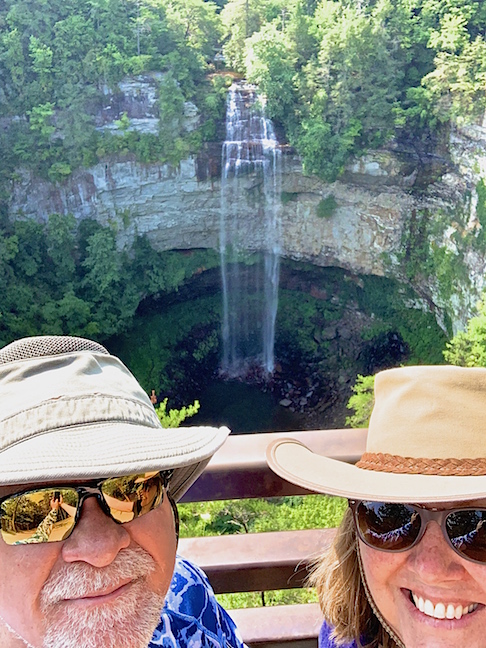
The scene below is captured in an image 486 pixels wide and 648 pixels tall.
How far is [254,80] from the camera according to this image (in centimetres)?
1194

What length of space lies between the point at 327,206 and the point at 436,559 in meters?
12.5

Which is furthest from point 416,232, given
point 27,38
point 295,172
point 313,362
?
point 27,38

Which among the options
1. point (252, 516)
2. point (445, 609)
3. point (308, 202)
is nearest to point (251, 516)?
point (252, 516)

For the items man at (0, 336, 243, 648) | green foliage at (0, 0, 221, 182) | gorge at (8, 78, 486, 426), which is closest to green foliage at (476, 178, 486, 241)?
gorge at (8, 78, 486, 426)

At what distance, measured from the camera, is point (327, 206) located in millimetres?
12719

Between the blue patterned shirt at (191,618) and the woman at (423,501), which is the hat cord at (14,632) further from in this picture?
the woman at (423,501)

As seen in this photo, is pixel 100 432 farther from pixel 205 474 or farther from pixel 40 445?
pixel 205 474

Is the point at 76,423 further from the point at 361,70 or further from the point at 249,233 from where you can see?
the point at 249,233

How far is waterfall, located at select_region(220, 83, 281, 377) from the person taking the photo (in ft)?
40.1

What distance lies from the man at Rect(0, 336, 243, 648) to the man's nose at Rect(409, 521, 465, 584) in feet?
1.19

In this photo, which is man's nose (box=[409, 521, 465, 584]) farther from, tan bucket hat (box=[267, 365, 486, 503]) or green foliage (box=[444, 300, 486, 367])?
green foliage (box=[444, 300, 486, 367])

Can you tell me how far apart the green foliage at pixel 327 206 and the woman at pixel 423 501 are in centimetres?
1232

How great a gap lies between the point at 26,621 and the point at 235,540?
0.69 meters

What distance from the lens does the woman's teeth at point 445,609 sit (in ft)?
A: 2.60
